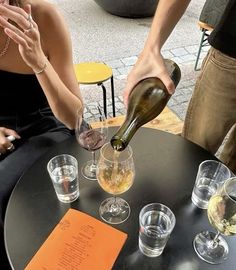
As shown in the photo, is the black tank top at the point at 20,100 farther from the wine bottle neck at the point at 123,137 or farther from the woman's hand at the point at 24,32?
the wine bottle neck at the point at 123,137

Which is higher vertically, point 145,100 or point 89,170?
point 145,100

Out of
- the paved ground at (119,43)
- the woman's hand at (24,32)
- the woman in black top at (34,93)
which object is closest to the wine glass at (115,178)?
the woman in black top at (34,93)

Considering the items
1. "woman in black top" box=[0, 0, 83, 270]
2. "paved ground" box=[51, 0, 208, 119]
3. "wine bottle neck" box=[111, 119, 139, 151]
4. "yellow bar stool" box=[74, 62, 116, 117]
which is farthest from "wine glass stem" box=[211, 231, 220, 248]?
"paved ground" box=[51, 0, 208, 119]

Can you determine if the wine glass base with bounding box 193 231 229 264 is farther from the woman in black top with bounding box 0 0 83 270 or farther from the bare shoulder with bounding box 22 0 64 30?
the bare shoulder with bounding box 22 0 64 30

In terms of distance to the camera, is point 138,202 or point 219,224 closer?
point 219,224

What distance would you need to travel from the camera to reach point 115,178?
73 cm

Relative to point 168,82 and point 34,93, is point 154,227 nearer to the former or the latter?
point 168,82

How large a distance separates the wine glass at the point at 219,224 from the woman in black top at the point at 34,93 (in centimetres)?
47

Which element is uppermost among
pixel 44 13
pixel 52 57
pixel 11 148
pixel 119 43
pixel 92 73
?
pixel 44 13

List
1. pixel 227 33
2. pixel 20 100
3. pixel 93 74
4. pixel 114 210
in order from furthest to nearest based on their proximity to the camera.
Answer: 1. pixel 93 74
2. pixel 20 100
3. pixel 227 33
4. pixel 114 210

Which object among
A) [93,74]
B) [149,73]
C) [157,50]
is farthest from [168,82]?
[93,74]

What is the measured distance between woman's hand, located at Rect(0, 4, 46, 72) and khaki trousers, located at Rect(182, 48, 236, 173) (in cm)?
56

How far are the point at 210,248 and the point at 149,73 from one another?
43cm

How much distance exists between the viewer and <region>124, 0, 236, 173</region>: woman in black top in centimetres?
87
